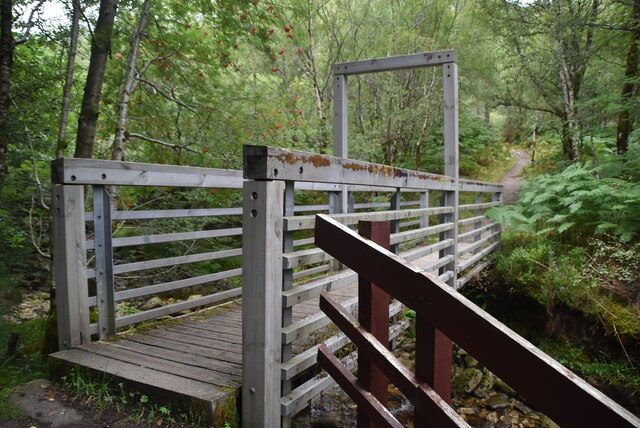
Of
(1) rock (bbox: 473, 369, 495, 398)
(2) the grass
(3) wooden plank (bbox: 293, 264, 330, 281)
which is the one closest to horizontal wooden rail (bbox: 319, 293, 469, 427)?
(2) the grass

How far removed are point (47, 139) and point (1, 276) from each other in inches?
79.0

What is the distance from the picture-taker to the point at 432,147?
46.5ft

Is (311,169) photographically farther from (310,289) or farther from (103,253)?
(103,253)

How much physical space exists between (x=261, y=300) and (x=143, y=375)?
0.94 metres

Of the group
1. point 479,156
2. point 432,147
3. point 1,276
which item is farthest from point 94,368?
point 479,156

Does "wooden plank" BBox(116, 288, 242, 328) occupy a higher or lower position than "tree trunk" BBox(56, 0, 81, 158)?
lower

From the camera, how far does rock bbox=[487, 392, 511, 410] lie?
15.8ft

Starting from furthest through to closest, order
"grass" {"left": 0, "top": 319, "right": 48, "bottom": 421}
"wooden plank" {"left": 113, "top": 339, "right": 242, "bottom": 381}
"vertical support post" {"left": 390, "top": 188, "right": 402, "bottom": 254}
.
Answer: "vertical support post" {"left": 390, "top": 188, "right": 402, "bottom": 254} → "wooden plank" {"left": 113, "top": 339, "right": 242, "bottom": 381} → "grass" {"left": 0, "top": 319, "right": 48, "bottom": 421}

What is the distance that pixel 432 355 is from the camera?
1328 mm

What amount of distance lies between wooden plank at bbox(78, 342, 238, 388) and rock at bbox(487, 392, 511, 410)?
3913 mm

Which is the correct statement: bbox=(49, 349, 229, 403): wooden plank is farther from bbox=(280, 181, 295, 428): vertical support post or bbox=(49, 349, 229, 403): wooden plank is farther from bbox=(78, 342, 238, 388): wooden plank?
bbox=(280, 181, 295, 428): vertical support post

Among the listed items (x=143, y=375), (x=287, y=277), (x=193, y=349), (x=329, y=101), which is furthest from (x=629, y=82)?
(x=143, y=375)

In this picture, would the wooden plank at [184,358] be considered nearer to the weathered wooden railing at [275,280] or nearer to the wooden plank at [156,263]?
the weathered wooden railing at [275,280]

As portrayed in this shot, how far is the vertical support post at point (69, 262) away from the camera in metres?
2.73
